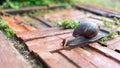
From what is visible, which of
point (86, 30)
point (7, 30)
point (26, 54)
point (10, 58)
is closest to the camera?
point (10, 58)

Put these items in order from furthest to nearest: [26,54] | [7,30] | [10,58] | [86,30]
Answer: [7,30], [86,30], [26,54], [10,58]

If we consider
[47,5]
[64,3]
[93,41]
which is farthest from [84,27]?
[64,3]

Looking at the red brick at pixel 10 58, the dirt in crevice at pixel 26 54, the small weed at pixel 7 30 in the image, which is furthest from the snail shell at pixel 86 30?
the small weed at pixel 7 30

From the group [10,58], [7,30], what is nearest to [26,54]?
[10,58]

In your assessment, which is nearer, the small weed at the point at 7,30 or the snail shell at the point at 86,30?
the snail shell at the point at 86,30

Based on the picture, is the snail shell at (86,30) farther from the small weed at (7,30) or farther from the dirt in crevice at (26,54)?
the small weed at (7,30)

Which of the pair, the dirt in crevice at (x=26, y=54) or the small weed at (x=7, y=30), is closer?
the dirt in crevice at (x=26, y=54)

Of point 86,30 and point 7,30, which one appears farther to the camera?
point 7,30

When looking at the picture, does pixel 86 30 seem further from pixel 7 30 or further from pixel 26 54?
pixel 7 30

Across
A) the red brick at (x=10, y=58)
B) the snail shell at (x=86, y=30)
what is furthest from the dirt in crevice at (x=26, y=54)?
the snail shell at (x=86, y=30)

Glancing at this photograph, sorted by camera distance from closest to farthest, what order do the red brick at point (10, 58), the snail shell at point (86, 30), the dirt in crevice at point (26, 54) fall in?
the red brick at point (10, 58), the dirt in crevice at point (26, 54), the snail shell at point (86, 30)

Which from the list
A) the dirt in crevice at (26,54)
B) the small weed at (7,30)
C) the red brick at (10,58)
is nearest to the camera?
the red brick at (10,58)

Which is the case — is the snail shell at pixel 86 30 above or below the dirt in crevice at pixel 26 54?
above

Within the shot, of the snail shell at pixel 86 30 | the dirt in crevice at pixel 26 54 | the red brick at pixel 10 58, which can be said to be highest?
the snail shell at pixel 86 30
